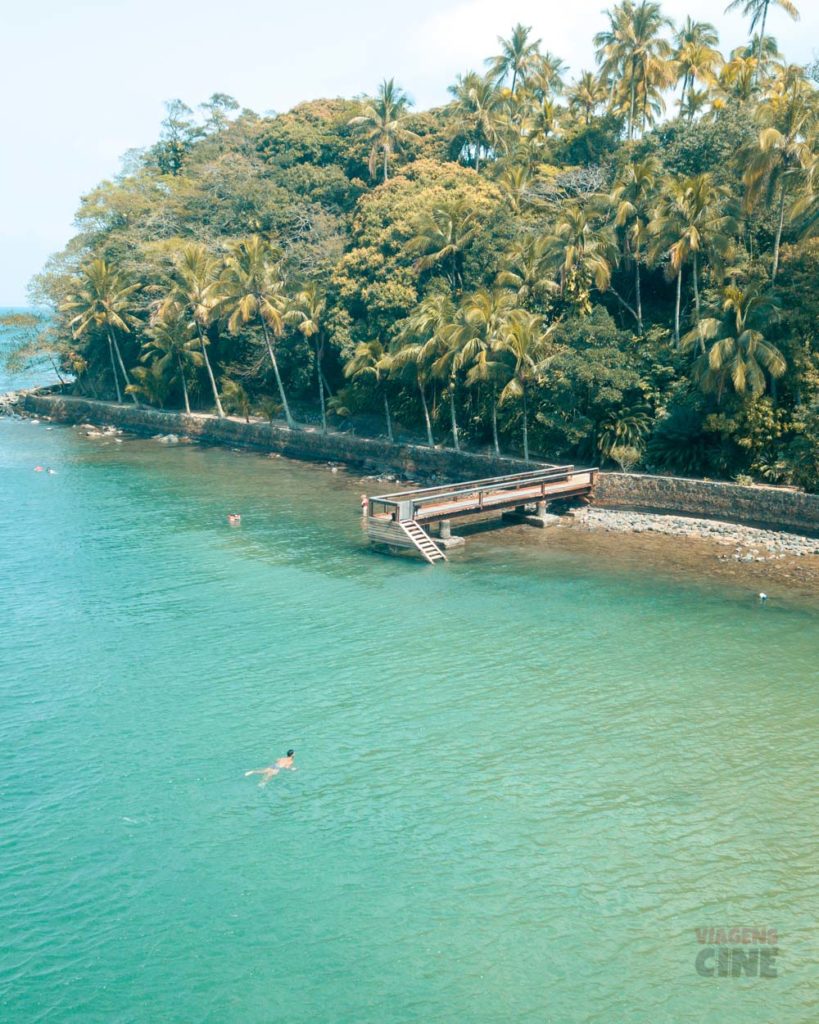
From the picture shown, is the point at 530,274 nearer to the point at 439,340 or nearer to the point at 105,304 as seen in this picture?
the point at 439,340

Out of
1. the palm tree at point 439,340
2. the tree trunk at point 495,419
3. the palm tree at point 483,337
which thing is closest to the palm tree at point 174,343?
the palm tree at point 439,340

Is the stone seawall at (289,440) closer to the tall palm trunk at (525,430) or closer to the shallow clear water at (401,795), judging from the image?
the tall palm trunk at (525,430)

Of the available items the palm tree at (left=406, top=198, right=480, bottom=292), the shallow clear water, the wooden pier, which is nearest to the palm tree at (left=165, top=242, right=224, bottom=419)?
the palm tree at (left=406, top=198, right=480, bottom=292)

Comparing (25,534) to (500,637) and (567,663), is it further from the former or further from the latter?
(567,663)

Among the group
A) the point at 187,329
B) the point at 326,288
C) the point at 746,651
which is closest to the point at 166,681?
the point at 746,651

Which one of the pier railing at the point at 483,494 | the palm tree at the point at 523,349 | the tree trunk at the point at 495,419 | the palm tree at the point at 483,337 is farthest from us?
the tree trunk at the point at 495,419

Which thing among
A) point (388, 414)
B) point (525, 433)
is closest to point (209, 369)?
point (388, 414)
